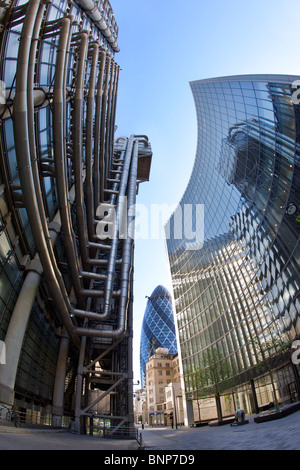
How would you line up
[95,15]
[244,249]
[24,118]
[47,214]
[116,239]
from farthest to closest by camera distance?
1. [244,249]
2. [95,15]
3. [116,239]
4. [47,214]
5. [24,118]

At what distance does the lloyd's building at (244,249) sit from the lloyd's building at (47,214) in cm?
1650

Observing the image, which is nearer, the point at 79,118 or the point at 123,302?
the point at 79,118

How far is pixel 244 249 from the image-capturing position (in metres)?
41.6

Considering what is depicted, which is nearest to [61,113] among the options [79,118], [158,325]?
[79,118]

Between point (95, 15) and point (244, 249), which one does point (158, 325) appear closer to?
point (244, 249)

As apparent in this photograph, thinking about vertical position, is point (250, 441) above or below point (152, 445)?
above

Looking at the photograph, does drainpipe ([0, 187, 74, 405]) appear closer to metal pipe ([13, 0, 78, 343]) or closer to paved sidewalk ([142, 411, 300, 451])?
metal pipe ([13, 0, 78, 343])

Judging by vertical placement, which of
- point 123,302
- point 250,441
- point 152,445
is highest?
point 123,302

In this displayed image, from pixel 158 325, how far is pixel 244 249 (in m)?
97.4

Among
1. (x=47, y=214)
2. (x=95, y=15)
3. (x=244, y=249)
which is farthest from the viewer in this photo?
(x=244, y=249)

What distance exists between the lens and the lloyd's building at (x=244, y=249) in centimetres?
2950

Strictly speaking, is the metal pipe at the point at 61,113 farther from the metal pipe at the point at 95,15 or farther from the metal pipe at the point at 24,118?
the metal pipe at the point at 95,15

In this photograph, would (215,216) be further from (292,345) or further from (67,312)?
(67,312)

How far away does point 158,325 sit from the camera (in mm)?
130250
